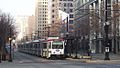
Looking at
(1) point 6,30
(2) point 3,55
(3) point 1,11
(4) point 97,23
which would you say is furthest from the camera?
(3) point 1,11

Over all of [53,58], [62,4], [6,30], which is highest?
[62,4]

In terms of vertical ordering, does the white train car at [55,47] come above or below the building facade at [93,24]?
below

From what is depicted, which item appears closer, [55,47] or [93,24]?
[55,47]

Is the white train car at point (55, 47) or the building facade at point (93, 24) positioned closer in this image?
the white train car at point (55, 47)

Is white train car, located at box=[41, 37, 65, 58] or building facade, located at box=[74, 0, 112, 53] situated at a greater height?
building facade, located at box=[74, 0, 112, 53]

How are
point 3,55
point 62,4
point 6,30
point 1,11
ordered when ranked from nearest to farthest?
point 3,55
point 6,30
point 1,11
point 62,4

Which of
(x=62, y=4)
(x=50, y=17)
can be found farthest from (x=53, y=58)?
(x=50, y=17)

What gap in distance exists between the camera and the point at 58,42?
5512 cm

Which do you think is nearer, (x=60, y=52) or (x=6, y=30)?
(x=60, y=52)

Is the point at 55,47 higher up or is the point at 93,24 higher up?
the point at 93,24

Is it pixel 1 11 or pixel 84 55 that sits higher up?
pixel 1 11

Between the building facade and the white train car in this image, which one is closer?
the white train car

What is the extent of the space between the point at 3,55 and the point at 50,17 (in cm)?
13413

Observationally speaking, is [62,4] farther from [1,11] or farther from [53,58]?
[53,58]
